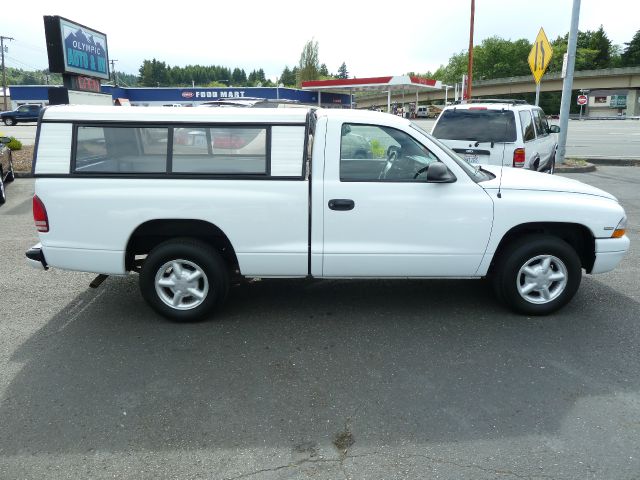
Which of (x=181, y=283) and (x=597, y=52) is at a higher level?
(x=597, y=52)

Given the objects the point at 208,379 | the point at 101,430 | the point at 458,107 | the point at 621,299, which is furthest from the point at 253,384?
the point at 458,107

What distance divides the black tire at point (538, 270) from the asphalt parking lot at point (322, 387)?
0.51 feet

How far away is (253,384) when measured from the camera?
360 centimetres

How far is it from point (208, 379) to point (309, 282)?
88.2 inches

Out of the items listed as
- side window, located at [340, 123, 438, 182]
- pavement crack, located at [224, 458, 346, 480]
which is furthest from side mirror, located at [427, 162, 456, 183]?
pavement crack, located at [224, 458, 346, 480]

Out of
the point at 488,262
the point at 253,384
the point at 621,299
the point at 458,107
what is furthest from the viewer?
the point at 458,107

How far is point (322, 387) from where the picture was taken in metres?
3.56

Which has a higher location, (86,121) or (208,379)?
(86,121)

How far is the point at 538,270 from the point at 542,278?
8 centimetres

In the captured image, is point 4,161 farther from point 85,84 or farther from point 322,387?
point 322,387

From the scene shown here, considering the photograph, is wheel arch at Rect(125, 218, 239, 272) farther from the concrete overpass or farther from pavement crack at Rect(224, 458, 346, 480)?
the concrete overpass

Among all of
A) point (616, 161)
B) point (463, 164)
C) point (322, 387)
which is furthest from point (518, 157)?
point (616, 161)

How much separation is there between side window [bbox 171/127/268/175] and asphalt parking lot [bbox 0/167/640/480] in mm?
1377

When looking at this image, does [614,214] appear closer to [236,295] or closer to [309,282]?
[309,282]
